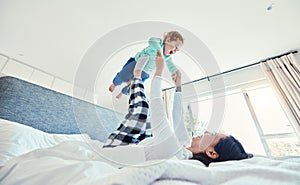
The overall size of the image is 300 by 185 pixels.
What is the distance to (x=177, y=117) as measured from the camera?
0.85 m

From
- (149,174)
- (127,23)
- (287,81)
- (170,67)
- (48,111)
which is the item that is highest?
(127,23)

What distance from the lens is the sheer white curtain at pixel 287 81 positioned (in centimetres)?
185

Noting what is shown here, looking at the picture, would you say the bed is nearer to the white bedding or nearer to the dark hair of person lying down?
the white bedding

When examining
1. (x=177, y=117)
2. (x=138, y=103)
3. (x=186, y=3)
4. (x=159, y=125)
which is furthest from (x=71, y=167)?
(x=186, y=3)

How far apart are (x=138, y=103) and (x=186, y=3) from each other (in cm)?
118

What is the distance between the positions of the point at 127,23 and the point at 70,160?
4.79 ft

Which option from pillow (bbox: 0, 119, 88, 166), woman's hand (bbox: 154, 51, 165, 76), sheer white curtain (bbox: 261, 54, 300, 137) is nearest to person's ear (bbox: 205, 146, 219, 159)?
woman's hand (bbox: 154, 51, 165, 76)

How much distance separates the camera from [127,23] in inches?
61.4

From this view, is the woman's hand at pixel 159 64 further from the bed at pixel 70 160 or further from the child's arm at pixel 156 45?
the bed at pixel 70 160

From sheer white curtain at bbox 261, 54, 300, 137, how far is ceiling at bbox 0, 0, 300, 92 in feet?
0.59

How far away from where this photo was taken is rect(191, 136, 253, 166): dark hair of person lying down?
2.15ft

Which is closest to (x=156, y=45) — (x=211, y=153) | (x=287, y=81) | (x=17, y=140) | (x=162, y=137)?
(x=162, y=137)

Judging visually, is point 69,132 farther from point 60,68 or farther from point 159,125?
point 60,68

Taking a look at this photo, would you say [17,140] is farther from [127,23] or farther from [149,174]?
[127,23]
